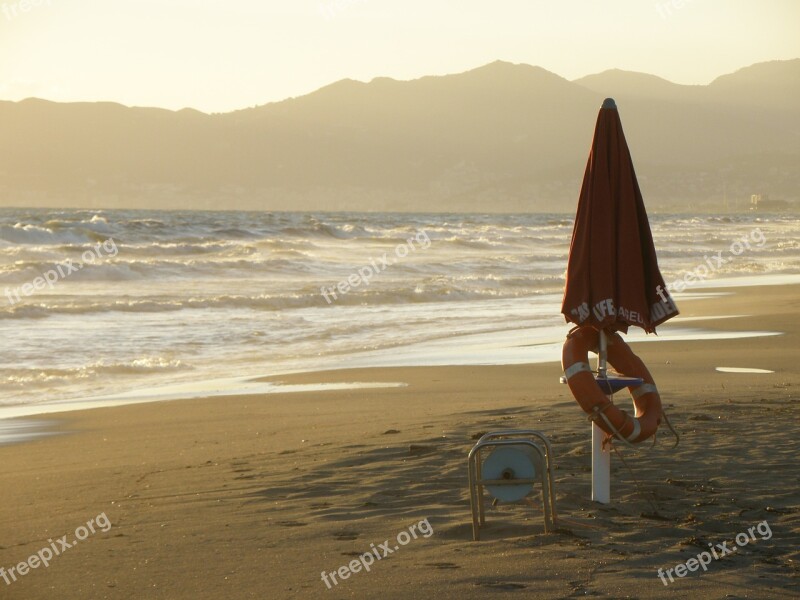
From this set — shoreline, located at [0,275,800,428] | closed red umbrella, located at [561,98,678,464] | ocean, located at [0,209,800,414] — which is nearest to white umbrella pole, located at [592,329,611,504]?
closed red umbrella, located at [561,98,678,464]

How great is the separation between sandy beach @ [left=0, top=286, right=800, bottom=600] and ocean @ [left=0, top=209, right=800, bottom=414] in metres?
3.08

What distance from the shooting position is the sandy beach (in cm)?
476

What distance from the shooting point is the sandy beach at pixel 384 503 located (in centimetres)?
476

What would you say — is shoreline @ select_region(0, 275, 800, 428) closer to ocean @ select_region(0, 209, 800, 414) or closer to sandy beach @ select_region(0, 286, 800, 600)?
ocean @ select_region(0, 209, 800, 414)

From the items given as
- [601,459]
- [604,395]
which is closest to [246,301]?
[601,459]

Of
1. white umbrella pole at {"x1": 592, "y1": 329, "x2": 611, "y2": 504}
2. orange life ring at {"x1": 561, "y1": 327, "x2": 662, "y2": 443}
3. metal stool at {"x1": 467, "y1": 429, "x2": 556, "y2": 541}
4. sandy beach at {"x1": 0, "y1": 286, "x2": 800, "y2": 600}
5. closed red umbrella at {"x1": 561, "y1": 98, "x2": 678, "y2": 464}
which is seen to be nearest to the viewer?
sandy beach at {"x1": 0, "y1": 286, "x2": 800, "y2": 600}

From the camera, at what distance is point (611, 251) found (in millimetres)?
5523

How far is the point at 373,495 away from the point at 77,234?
4035 centimetres

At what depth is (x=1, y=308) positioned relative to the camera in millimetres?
18141

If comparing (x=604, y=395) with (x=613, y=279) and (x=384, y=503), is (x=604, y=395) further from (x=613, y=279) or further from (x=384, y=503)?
(x=384, y=503)

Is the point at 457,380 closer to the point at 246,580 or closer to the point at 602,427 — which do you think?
the point at 602,427

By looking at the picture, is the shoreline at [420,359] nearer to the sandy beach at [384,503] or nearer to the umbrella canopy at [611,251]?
the sandy beach at [384,503]

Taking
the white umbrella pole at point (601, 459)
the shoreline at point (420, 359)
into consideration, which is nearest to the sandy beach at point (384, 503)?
the white umbrella pole at point (601, 459)

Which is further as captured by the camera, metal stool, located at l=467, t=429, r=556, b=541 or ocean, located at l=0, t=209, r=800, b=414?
ocean, located at l=0, t=209, r=800, b=414
